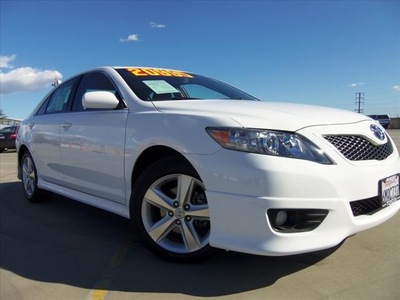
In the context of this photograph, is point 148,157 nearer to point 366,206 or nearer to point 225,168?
point 225,168

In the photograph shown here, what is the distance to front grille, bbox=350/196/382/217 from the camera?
277cm

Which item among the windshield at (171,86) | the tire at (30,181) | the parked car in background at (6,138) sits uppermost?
the windshield at (171,86)

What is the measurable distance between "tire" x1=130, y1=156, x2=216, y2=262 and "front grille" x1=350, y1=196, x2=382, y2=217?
102 cm

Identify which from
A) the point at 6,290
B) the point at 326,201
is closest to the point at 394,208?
the point at 326,201

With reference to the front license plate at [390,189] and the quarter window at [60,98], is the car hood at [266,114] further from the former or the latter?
the quarter window at [60,98]

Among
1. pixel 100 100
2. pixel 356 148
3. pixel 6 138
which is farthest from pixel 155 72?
pixel 6 138

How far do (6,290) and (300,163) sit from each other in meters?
2.25

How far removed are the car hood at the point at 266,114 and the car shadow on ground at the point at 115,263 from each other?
109cm

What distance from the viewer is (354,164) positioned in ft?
8.98

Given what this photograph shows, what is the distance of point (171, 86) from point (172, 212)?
131 cm

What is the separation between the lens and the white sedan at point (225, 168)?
257 centimetres

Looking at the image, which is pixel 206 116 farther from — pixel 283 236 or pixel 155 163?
pixel 283 236

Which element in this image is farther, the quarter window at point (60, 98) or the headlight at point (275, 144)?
the quarter window at point (60, 98)

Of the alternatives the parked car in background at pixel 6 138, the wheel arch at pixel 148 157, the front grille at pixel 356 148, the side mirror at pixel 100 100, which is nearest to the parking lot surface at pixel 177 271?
the wheel arch at pixel 148 157
